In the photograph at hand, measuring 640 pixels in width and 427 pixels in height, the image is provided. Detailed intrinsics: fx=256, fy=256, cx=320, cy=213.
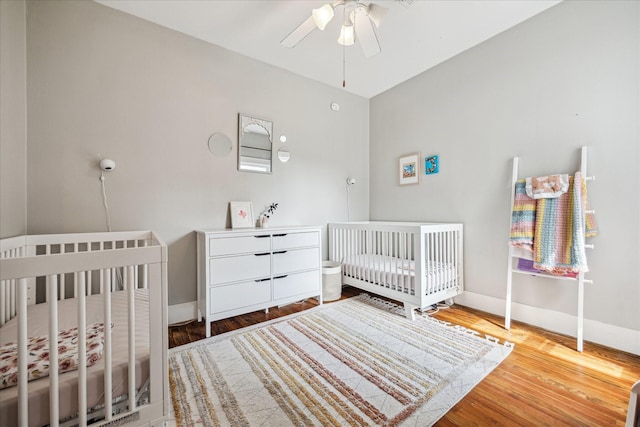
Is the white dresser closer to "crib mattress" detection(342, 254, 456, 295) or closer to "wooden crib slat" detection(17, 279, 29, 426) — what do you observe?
"crib mattress" detection(342, 254, 456, 295)

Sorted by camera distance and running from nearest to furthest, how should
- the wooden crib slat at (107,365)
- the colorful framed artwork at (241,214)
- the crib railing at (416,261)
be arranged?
the wooden crib slat at (107,365) < the crib railing at (416,261) < the colorful framed artwork at (241,214)

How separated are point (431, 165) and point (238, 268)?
2.38 metres

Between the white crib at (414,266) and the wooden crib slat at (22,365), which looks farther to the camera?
the white crib at (414,266)

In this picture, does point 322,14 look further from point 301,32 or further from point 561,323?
point 561,323

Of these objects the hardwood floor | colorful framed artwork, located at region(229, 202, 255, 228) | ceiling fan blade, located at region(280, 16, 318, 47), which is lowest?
the hardwood floor

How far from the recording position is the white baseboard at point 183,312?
2.32 m

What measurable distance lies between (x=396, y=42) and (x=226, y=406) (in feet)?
10.3

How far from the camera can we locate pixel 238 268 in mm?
2234

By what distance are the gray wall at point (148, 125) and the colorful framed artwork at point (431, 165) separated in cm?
139

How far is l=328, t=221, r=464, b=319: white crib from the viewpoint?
2312 millimetres

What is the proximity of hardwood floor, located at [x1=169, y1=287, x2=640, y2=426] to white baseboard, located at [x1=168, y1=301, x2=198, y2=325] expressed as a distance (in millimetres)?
147

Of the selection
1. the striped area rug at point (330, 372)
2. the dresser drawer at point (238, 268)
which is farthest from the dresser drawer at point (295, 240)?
the striped area rug at point (330, 372)

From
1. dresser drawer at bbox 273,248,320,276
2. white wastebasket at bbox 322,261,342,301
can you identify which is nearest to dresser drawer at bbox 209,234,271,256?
dresser drawer at bbox 273,248,320,276

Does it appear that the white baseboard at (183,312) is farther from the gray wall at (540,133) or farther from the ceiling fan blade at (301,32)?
the gray wall at (540,133)
